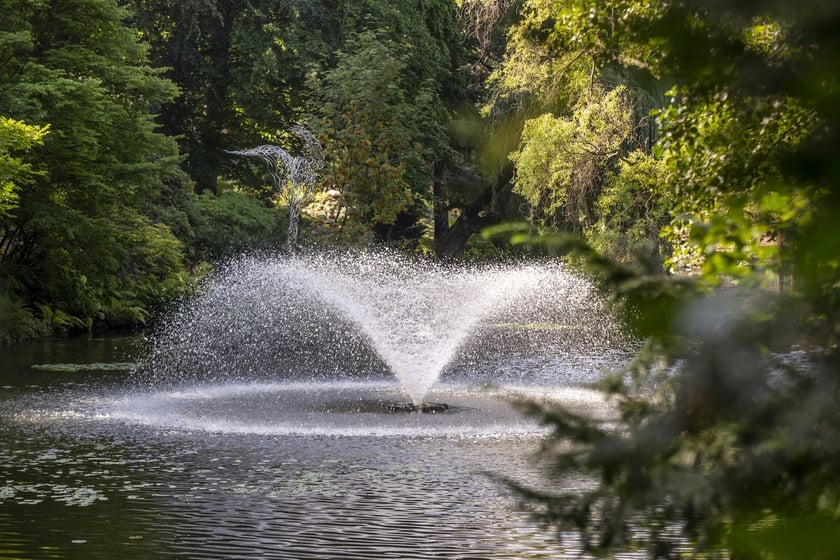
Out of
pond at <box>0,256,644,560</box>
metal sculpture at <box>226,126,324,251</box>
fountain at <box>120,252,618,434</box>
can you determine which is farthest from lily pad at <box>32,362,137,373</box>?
metal sculpture at <box>226,126,324,251</box>

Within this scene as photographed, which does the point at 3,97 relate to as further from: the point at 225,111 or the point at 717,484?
the point at 717,484

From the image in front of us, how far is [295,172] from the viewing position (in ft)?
132

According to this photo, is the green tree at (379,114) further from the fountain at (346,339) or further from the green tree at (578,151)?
the green tree at (578,151)

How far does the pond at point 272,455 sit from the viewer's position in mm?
9336

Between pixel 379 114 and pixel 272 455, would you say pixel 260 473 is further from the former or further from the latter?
pixel 379 114

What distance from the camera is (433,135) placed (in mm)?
47625

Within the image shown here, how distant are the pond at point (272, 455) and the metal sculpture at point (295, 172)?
488 inches

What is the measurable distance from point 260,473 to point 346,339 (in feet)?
78.2

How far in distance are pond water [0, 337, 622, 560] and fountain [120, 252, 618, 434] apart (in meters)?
0.16

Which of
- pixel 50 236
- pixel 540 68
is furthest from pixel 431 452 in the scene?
pixel 50 236

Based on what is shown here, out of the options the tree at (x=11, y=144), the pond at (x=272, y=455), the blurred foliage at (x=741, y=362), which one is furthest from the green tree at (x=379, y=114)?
the blurred foliage at (x=741, y=362)

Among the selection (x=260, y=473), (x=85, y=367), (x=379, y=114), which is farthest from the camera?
(x=379, y=114)

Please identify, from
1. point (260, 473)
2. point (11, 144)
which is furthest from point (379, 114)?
point (260, 473)

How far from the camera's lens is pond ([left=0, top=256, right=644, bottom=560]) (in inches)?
368
